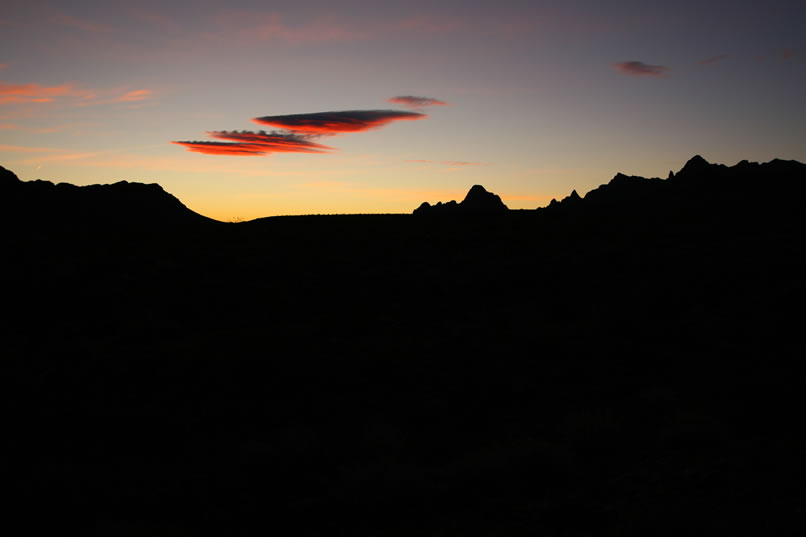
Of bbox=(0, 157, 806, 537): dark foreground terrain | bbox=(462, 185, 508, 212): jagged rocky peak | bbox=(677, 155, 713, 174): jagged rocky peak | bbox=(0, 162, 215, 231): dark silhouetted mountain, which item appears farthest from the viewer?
bbox=(462, 185, 508, 212): jagged rocky peak

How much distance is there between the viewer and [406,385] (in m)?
13.4

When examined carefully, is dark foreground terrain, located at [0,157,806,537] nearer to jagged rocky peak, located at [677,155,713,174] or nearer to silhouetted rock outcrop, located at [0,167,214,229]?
jagged rocky peak, located at [677,155,713,174]

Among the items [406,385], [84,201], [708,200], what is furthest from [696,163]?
[84,201]

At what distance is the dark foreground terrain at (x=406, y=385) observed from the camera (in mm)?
7707

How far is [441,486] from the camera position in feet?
27.0

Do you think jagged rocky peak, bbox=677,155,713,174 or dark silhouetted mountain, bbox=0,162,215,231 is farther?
dark silhouetted mountain, bbox=0,162,215,231

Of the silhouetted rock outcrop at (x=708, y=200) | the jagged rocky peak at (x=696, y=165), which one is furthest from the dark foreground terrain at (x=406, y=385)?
the jagged rocky peak at (x=696, y=165)

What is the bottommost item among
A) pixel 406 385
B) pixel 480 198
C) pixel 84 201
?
pixel 406 385

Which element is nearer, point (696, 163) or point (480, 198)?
point (696, 163)

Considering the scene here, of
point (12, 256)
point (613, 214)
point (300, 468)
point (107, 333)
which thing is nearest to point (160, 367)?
point (107, 333)

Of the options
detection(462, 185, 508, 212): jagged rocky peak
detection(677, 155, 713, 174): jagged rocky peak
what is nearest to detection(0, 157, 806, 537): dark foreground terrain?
detection(677, 155, 713, 174): jagged rocky peak

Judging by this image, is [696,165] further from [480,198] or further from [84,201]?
[84,201]

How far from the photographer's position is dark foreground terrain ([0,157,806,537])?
7.71 meters

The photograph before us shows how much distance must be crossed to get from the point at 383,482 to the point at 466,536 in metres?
1.86
